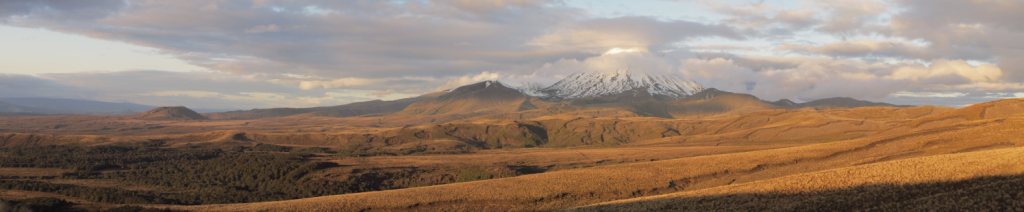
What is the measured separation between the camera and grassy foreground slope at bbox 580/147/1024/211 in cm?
3275

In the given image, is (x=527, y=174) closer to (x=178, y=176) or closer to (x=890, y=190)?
(x=178, y=176)

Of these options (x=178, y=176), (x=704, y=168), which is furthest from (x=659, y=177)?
(x=178, y=176)

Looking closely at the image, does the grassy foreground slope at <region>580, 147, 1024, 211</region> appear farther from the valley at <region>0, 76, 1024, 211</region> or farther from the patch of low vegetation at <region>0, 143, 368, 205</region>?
the patch of low vegetation at <region>0, 143, 368, 205</region>

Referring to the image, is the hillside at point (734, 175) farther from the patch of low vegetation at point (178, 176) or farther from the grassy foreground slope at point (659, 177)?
the patch of low vegetation at point (178, 176)

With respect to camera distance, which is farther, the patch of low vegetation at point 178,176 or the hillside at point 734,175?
the patch of low vegetation at point 178,176

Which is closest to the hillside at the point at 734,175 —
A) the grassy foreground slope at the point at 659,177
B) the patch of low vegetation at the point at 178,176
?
the grassy foreground slope at the point at 659,177

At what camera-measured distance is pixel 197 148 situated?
140 metres

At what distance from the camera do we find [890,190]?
39000 millimetres

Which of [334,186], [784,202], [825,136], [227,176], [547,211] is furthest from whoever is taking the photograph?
[825,136]

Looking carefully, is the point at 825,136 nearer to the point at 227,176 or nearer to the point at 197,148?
the point at 227,176

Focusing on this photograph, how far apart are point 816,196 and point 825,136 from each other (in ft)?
347

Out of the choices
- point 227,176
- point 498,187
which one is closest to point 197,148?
point 227,176

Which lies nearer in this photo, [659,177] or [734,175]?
[659,177]

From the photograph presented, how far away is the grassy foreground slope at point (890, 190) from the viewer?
32750mm
